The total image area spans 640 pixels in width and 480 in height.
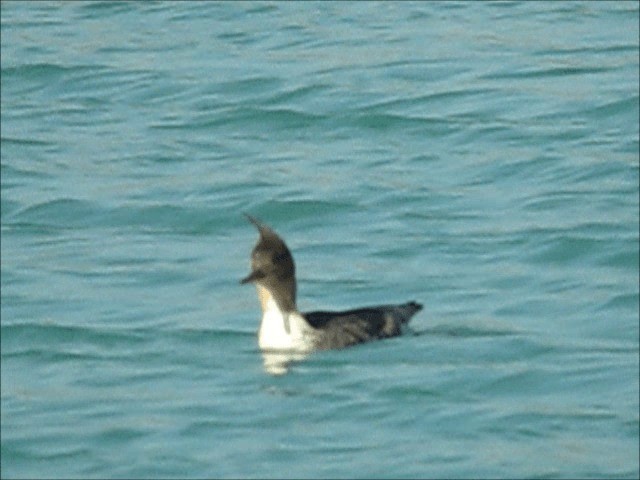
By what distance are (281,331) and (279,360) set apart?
188mm

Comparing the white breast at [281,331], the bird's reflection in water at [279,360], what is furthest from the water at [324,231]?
the white breast at [281,331]

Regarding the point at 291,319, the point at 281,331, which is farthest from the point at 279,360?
the point at 291,319

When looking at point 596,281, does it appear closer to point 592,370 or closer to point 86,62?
point 592,370

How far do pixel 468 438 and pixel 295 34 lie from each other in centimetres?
1135

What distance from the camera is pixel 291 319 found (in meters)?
16.2

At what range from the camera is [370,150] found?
2127cm

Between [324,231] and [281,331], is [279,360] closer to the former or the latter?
[281,331]

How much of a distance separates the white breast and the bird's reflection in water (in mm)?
32

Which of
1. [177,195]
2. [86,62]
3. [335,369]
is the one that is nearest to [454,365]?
[335,369]

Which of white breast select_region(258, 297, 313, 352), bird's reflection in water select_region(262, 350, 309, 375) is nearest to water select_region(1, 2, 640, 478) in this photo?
bird's reflection in water select_region(262, 350, 309, 375)

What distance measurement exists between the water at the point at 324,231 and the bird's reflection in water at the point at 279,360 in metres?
0.06

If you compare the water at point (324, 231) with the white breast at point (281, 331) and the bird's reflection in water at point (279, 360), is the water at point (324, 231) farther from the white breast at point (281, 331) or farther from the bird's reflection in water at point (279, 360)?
the white breast at point (281, 331)

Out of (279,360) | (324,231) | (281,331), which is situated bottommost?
(279,360)

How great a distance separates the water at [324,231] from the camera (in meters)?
14.5
